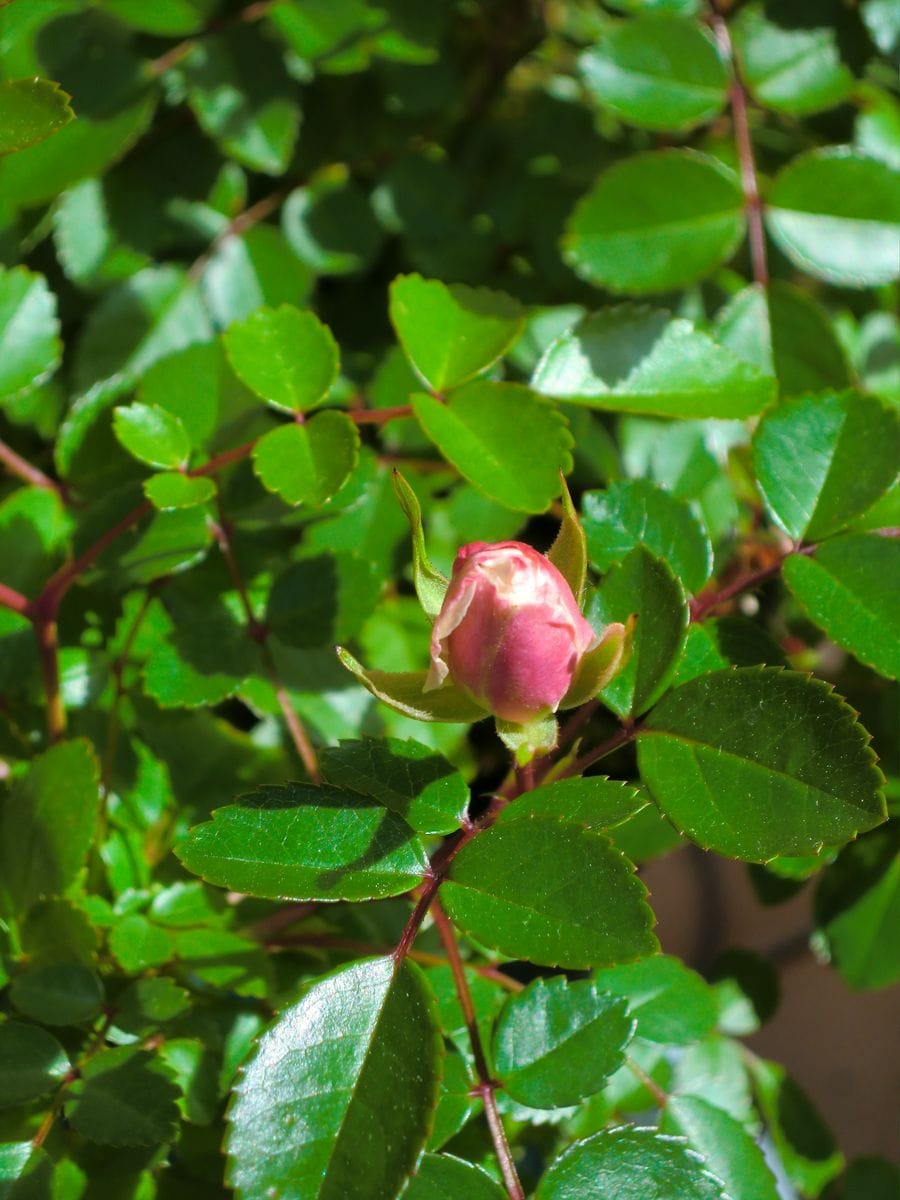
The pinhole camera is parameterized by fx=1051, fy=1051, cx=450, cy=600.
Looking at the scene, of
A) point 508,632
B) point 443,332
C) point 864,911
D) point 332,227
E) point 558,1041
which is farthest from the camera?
point 332,227

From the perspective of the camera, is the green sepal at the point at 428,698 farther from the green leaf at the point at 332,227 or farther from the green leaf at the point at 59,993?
the green leaf at the point at 332,227

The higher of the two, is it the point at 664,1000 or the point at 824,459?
the point at 824,459

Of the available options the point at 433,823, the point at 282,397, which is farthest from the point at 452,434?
the point at 433,823

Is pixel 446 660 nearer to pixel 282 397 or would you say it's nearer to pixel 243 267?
pixel 282 397

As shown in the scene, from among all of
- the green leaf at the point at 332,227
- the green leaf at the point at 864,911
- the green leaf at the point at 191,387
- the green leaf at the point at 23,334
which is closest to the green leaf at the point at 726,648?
the green leaf at the point at 864,911

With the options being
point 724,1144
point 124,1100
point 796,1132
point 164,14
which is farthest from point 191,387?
point 796,1132

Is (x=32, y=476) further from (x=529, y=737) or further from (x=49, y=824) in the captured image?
(x=529, y=737)

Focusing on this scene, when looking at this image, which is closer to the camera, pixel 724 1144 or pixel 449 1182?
pixel 449 1182
